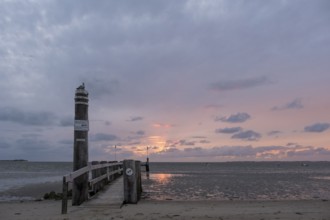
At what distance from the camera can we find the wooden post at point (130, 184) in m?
11.1

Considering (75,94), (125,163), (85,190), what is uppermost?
(75,94)

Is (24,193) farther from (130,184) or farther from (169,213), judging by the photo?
(169,213)

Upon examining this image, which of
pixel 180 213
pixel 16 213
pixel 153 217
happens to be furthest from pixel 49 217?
pixel 180 213

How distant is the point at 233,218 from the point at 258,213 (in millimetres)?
1008

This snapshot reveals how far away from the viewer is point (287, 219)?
838 cm

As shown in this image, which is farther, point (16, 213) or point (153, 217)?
point (16, 213)

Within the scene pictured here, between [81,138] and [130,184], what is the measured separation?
6.19 ft

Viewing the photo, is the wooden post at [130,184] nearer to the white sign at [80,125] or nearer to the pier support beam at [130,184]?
the pier support beam at [130,184]

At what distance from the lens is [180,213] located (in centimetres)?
931

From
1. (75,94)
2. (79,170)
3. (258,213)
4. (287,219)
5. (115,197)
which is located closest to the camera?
(287,219)

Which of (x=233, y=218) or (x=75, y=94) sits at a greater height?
(x=75, y=94)

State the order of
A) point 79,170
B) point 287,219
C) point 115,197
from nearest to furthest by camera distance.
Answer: point 287,219
point 79,170
point 115,197

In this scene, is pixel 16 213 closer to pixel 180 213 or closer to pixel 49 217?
pixel 49 217

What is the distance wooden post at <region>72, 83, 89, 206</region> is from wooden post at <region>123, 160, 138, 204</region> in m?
1.10
